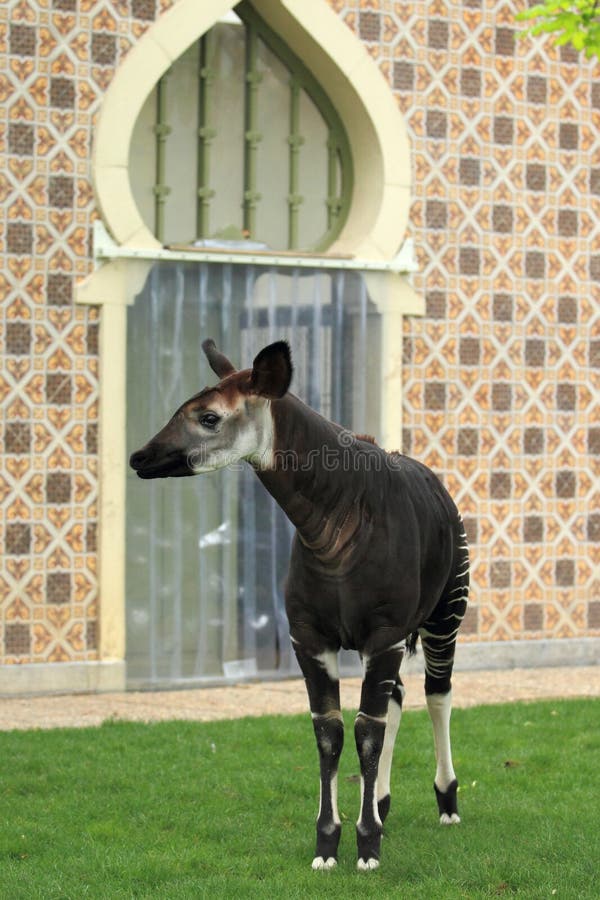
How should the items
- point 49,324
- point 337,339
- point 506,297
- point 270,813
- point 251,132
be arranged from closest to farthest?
1. point 270,813
2. point 49,324
3. point 251,132
4. point 337,339
5. point 506,297

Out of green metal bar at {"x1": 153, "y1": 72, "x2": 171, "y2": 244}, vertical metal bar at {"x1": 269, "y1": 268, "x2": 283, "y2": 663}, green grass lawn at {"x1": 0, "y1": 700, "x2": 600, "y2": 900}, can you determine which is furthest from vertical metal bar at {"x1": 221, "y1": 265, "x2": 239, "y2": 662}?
green grass lawn at {"x1": 0, "y1": 700, "x2": 600, "y2": 900}

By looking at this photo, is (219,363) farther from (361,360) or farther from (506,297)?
(506,297)

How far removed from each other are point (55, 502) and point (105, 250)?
1755 mm

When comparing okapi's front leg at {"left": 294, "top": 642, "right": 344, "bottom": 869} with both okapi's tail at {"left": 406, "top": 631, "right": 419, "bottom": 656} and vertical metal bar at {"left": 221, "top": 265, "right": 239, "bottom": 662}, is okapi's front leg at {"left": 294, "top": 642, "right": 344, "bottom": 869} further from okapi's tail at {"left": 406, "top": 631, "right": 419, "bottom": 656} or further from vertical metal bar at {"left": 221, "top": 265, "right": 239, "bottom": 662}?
vertical metal bar at {"left": 221, "top": 265, "right": 239, "bottom": 662}

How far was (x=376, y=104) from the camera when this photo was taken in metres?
11.3

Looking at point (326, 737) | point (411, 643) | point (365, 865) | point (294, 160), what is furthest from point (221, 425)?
point (294, 160)

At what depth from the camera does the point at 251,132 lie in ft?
36.7

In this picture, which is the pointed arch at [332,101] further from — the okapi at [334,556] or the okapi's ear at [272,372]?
the okapi's ear at [272,372]

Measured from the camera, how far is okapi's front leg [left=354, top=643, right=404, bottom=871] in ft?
18.2

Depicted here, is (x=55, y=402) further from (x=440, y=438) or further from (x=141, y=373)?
(x=440, y=438)

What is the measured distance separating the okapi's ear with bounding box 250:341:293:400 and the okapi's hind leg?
1428 millimetres

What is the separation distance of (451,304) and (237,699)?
138 inches

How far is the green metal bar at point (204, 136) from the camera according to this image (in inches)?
435

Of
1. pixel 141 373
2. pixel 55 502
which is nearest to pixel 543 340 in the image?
pixel 141 373
